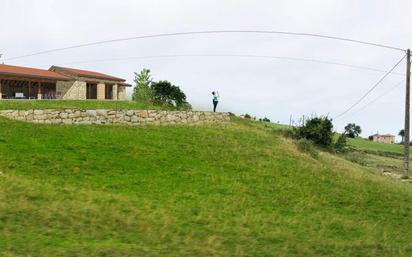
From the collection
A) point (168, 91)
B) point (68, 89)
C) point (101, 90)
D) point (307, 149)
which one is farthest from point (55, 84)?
point (307, 149)

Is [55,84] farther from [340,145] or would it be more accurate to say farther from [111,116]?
[340,145]

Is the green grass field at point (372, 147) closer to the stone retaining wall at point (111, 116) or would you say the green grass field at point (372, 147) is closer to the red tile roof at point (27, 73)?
the stone retaining wall at point (111, 116)

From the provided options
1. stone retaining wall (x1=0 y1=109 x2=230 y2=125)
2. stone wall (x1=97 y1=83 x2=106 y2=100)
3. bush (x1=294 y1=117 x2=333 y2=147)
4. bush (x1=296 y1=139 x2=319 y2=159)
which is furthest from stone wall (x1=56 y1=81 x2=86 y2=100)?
bush (x1=296 y1=139 x2=319 y2=159)

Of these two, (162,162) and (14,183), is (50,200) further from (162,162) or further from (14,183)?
(162,162)

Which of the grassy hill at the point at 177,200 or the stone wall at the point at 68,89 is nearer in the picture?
the grassy hill at the point at 177,200

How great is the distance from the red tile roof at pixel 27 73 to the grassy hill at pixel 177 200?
1915 cm

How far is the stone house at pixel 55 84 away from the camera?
43938mm

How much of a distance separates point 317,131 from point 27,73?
1103 inches

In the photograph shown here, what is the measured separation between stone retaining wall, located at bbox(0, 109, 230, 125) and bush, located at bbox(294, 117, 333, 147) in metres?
9.92

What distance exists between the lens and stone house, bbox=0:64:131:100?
4394 cm

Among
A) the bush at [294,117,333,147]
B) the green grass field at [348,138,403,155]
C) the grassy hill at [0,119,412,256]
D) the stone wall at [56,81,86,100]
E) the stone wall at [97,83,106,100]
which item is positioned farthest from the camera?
the green grass field at [348,138,403,155]

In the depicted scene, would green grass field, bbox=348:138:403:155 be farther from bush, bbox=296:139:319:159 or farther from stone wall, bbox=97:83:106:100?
bush, bbox=296:139:319:159

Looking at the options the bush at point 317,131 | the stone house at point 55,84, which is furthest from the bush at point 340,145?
the stone house at point 55,84

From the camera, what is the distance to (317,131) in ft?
136
